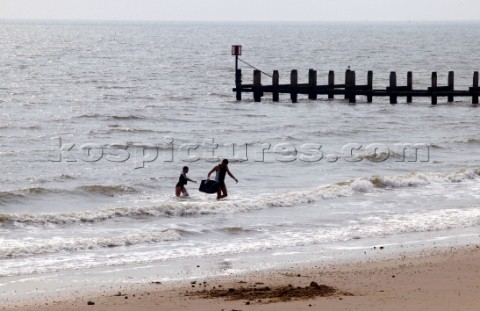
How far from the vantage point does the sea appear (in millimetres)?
17516

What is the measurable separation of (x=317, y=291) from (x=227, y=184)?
1224 centimetres

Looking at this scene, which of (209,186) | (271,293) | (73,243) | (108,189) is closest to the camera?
(271,293)

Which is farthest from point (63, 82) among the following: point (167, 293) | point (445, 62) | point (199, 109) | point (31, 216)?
point (167, 293)

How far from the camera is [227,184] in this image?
26391mm

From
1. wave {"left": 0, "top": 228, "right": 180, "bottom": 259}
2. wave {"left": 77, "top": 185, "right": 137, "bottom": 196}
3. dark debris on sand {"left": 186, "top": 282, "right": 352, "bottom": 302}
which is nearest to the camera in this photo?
dark debris on sand {"left": 186, "top": 282, "right": 352, "bottom": 302}

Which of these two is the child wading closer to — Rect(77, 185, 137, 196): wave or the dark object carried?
the dark object carried

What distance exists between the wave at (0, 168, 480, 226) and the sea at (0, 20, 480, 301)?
5 cm

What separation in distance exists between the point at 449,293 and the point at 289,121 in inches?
1093

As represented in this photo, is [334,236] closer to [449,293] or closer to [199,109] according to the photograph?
[449,293]

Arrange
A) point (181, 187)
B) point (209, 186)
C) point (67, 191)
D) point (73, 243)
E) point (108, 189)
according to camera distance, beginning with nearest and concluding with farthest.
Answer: point (73, 243)
point (209, 186)
point (181, 187)
point (67, 191)
point (108, 189)

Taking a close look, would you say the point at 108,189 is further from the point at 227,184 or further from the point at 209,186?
the point at 227,184

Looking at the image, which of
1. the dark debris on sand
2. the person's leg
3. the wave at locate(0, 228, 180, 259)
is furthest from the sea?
the dark debris on sand

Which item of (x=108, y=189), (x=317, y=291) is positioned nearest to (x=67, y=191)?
(x=108, y=189)

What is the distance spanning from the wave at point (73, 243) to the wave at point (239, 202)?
206 centimetres
